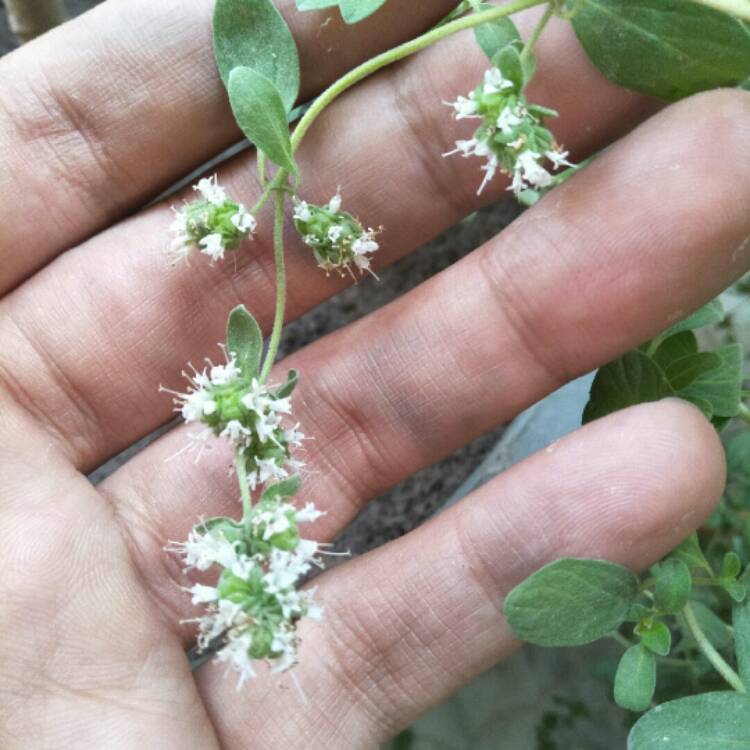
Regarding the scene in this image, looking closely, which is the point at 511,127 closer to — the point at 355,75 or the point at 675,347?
the point at 355,75

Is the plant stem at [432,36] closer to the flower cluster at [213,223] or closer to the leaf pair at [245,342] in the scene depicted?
the flower cluster at [213,223]

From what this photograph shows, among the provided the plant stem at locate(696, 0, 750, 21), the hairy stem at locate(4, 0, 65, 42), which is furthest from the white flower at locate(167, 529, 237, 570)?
the hairy stem at locate(4, 0, 65, 42)

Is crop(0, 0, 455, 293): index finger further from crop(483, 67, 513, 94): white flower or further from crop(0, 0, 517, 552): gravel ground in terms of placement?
crop(0, 0, 517, 552): gravel ground

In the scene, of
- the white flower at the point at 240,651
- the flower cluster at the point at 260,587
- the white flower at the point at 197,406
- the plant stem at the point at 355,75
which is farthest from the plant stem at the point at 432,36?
the white flower at the point at 240,651

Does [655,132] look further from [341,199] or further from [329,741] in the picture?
[329,741]

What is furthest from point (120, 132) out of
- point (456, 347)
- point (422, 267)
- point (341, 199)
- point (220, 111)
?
point (422, 267)

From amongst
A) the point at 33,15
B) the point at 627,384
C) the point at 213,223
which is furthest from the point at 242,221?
the point at 33,15

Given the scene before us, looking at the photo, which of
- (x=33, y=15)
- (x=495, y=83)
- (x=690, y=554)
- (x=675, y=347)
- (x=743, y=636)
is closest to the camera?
(x=495, y=83)
